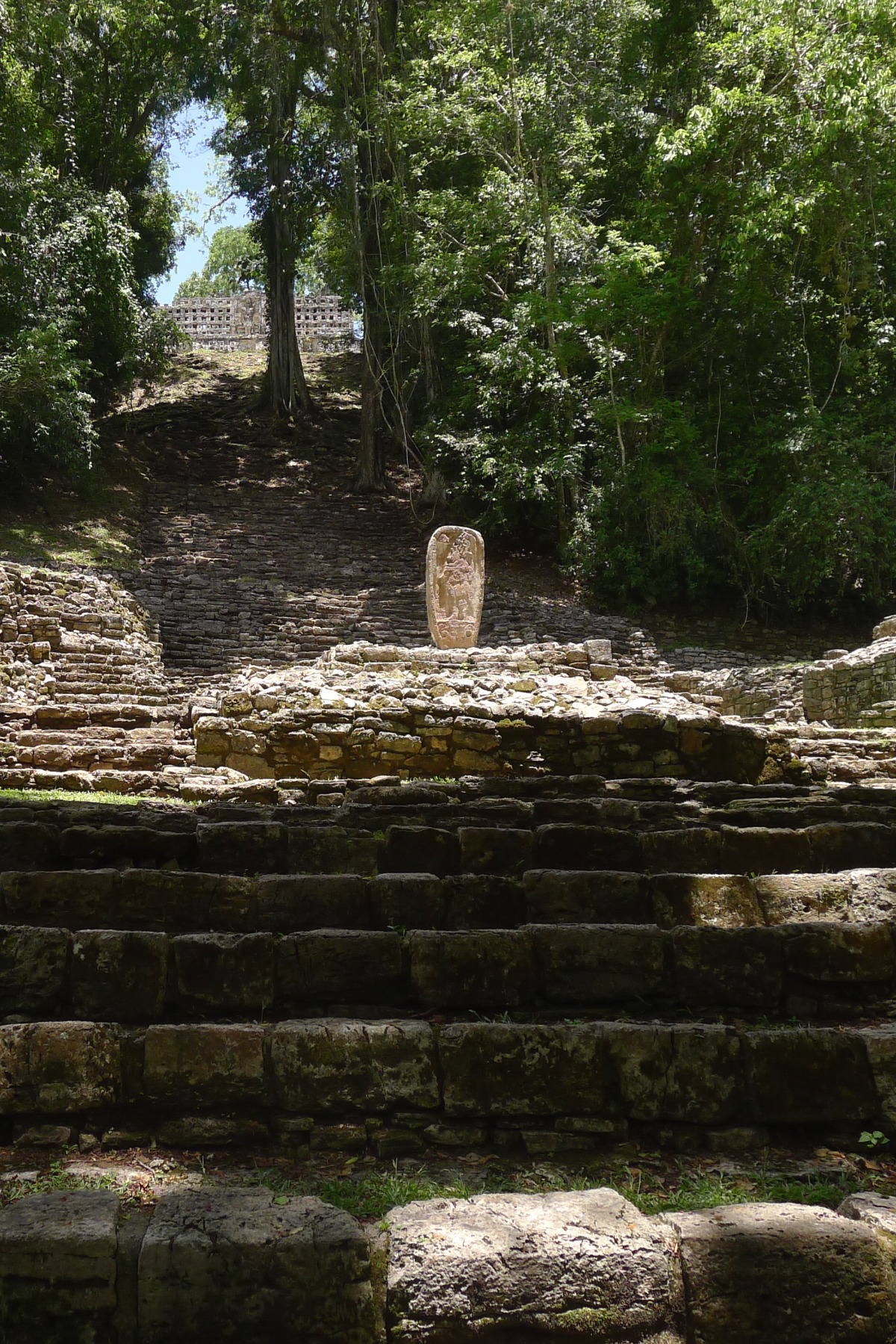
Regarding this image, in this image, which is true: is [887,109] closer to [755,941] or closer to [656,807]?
[656,807]

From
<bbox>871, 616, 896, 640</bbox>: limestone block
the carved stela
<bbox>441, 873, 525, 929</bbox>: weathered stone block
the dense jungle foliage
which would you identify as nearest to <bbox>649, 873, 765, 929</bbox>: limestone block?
<bbox>441, 873, 525, 929</bbox>: weathered stone block

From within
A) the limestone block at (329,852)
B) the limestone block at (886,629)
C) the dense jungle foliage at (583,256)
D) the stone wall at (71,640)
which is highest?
the dense jungle foliage at (583,256)

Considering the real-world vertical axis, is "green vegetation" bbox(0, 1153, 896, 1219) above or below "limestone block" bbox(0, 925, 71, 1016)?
below

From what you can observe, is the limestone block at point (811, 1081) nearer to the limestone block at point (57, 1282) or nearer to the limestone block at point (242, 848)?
the limestone block at point (57, 1282)

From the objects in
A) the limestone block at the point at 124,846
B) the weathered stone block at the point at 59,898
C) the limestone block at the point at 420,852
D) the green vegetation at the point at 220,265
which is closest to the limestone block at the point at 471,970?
the limestone block at the point at 420,852

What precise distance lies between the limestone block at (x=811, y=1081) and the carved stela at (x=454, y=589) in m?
9.14

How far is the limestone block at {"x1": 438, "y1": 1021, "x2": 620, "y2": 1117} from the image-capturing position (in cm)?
309

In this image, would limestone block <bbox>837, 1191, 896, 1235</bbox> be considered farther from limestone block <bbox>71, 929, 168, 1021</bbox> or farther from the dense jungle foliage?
the dense jungle foliage

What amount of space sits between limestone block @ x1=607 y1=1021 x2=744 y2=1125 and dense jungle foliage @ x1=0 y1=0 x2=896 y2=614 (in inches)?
568

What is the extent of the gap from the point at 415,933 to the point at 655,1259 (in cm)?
147

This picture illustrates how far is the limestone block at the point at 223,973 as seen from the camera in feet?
11.1

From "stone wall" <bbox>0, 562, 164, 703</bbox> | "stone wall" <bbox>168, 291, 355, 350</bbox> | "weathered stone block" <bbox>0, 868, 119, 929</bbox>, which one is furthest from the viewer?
"stone wall" <bbox>168, 291, 355, 350</bbox>

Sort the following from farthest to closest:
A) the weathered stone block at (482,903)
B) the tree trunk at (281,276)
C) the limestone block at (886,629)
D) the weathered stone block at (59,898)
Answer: the tree trunk at (281,276) < the limestone block at (886,629) < the weathered stone block at (482,903) < the weathered stone block at (59,898)

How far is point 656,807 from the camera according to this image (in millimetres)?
5324
